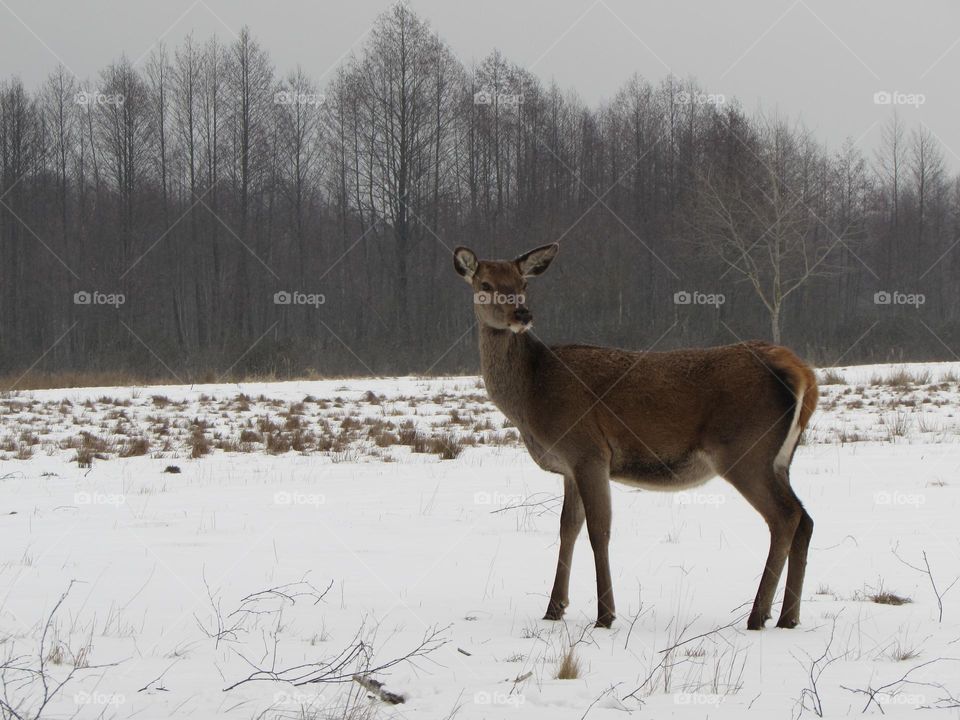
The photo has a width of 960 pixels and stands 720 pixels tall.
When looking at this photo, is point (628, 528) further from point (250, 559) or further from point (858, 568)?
point (250, 559)

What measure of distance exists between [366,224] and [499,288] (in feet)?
133

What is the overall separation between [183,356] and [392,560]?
3375 centimetres

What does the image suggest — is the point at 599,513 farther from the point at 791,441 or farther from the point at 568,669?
the point at 568,669

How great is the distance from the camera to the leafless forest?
41500 mm

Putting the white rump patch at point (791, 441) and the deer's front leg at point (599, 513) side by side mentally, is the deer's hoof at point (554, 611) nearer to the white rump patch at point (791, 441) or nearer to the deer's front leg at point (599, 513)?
the deer's front leg at point (599, 513)

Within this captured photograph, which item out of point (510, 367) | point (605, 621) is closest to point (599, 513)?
point (605, 621)

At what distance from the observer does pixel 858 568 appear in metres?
6.89

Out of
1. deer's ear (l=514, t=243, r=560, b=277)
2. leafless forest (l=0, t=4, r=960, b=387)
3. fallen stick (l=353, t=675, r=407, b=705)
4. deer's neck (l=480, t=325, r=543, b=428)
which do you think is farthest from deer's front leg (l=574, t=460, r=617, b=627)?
leafless forest (l=0, t=4, r=960, b=387)

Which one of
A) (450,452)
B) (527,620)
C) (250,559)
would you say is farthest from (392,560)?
(450,452)

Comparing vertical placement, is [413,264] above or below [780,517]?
above

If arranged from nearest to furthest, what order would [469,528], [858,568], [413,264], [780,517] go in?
1. [780,517]
2. [858,568]
3. [469,528]
4. [413,264]

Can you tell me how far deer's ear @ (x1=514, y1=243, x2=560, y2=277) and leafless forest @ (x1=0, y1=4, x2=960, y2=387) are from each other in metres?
31.5

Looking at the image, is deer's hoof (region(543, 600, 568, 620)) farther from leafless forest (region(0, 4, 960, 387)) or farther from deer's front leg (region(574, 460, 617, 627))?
leafless forest (region(0, 4, 960, 387))

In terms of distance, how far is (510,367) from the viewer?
626 centimetres
